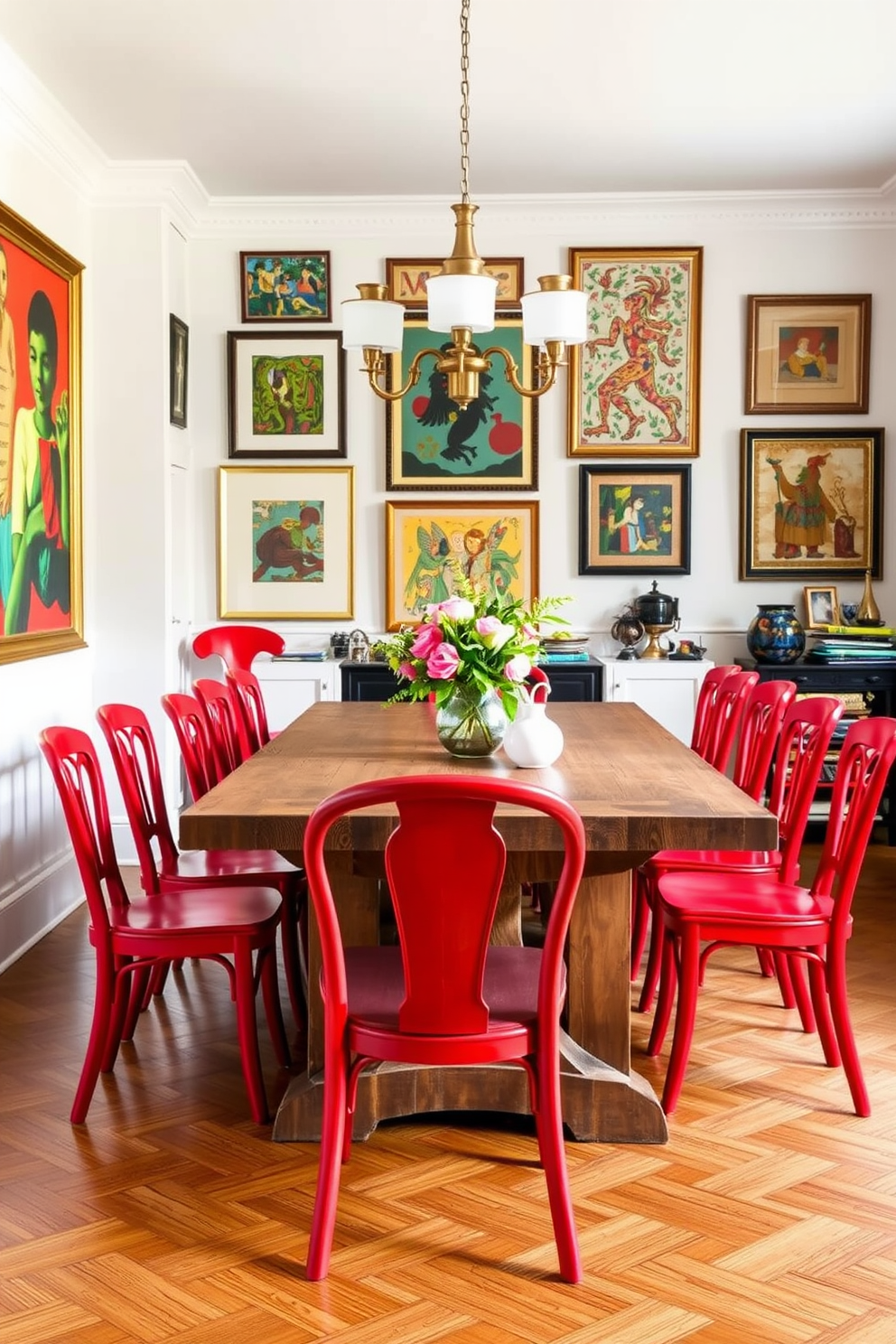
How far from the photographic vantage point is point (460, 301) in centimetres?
374

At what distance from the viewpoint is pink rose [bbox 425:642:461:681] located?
3.34 meters

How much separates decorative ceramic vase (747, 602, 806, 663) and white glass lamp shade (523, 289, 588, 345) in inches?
109

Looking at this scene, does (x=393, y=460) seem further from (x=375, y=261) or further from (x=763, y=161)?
(x=763, y=161)

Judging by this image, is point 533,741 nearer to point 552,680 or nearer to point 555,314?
point 555,314

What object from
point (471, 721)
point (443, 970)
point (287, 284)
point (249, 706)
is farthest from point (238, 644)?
point (443, 970)

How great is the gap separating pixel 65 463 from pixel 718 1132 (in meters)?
3.85

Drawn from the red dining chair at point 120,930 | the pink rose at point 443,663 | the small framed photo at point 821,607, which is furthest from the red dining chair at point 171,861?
the small framed photo at point 821,607

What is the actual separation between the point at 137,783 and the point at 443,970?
146 cm

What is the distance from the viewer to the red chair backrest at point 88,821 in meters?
3.12

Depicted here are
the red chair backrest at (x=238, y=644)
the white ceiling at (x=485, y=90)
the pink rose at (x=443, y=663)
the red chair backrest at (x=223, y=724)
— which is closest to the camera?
the pink rose at (x=443, y=663)

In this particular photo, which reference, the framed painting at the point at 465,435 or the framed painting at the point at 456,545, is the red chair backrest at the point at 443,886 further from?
the framed painting at the point at 465,435

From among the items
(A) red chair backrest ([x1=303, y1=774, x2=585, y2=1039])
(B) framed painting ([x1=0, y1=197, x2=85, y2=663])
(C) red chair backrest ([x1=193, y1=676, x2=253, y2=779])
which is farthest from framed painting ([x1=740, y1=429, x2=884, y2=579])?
(A) red chair backrest ([x1=303, y1=774, x2=585, y2=1039])

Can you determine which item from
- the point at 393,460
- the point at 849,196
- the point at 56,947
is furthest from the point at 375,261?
the point at 56,947

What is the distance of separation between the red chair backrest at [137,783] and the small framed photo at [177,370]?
287 cm
